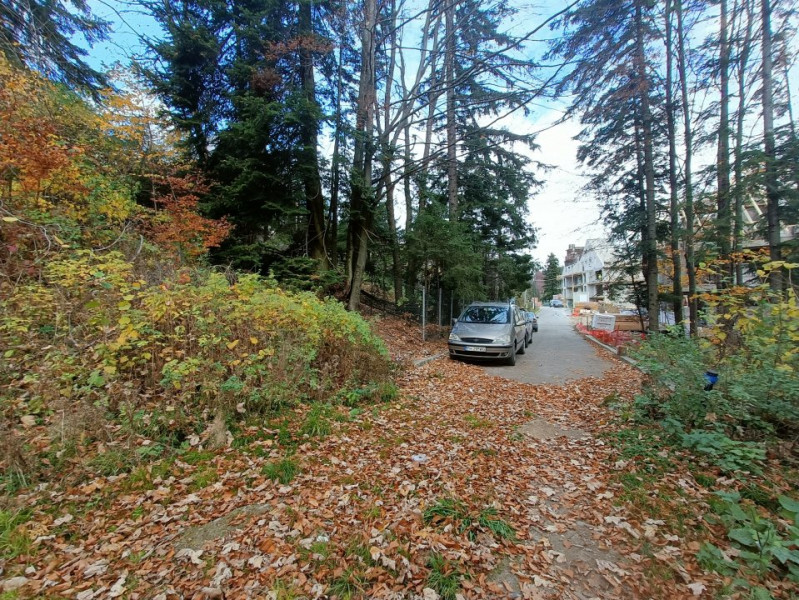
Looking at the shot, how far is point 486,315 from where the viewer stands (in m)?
10.1

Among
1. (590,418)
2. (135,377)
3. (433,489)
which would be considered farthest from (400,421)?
(135,377)

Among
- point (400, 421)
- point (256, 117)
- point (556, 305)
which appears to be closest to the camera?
point (400, 421)

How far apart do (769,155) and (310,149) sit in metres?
10.7

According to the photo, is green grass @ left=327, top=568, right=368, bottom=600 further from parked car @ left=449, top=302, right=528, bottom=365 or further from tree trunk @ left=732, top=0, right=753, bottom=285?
tree trunk @ left=732, top=0, right=753, bottom=285

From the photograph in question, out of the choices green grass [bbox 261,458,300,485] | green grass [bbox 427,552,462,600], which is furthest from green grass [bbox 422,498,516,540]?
Answer: green grass [bbox 261,458,300,485]

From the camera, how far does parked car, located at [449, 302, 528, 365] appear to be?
8812 mm

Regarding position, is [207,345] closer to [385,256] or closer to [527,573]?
[527,573]

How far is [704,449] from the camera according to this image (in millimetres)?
3254

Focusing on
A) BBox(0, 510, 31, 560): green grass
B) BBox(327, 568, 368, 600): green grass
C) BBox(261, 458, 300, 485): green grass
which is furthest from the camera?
BBox(261, 458, 300, 485): green grass

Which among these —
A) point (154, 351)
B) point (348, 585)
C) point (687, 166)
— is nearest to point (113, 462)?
point (154, 351)

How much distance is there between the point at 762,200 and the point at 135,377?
12.6 meters

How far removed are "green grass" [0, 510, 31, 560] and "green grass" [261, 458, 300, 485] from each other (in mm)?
1557

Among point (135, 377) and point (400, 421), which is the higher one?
point (135, 377)

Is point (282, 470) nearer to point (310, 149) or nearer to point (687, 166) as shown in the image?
point (310, 149)
